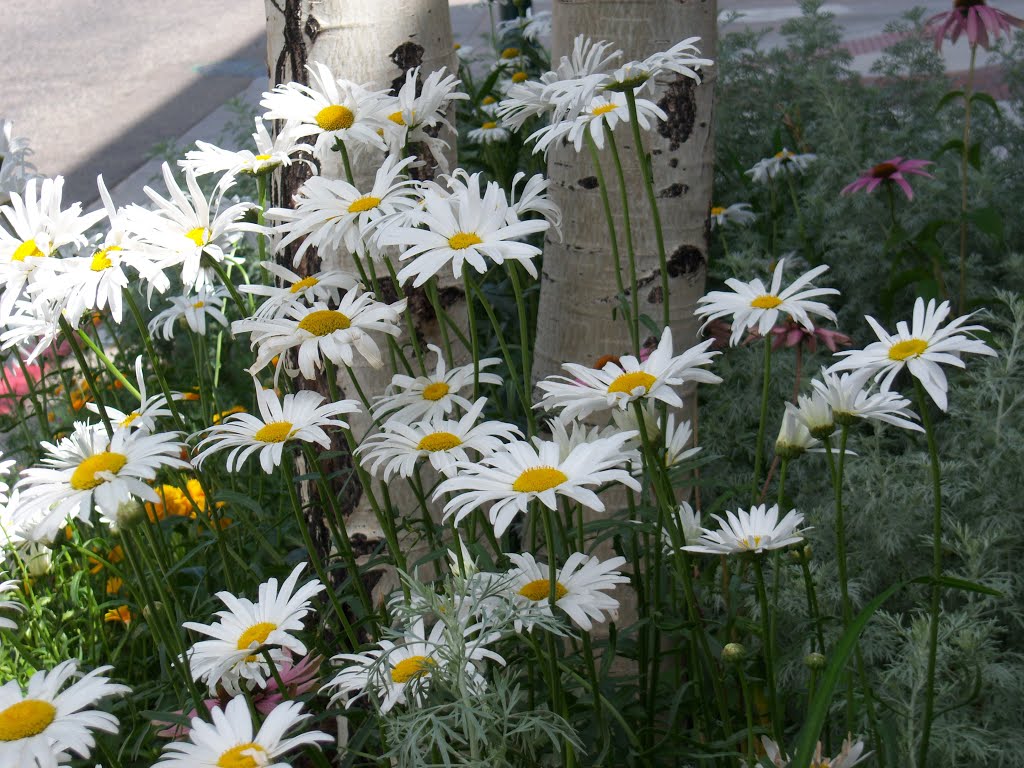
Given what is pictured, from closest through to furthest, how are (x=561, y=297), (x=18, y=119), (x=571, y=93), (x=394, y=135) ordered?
(x=571, y=93) < (x=394, y=135) < (x=561, y=297) < (x=18, y=119)

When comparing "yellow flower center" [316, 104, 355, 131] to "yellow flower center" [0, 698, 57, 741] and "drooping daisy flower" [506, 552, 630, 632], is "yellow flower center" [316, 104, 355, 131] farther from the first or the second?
"yellow flower center" [0, 698, 57, 741]

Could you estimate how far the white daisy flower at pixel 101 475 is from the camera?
3.96ft

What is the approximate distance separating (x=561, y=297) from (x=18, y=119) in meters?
6.54

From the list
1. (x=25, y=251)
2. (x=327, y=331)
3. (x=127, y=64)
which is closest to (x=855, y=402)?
(x=327, y=331)

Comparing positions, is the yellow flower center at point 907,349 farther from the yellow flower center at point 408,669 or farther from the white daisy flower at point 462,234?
the yellow flower center at point 408,669

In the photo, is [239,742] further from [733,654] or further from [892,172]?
[892,172]

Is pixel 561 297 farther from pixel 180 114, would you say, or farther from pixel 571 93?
pixel 180 114

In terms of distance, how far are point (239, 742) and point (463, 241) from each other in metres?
0.61

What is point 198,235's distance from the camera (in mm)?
1463

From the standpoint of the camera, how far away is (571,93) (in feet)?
4.71

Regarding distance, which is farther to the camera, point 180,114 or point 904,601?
point 180,114

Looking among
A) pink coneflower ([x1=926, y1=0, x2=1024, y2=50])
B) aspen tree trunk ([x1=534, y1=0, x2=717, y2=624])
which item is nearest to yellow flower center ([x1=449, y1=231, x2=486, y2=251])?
aspen tree trunk ([x1=534, y1=0, x2=717, y2=624])

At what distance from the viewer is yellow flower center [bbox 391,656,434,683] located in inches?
45.8

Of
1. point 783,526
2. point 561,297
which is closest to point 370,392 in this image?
point 561,297
